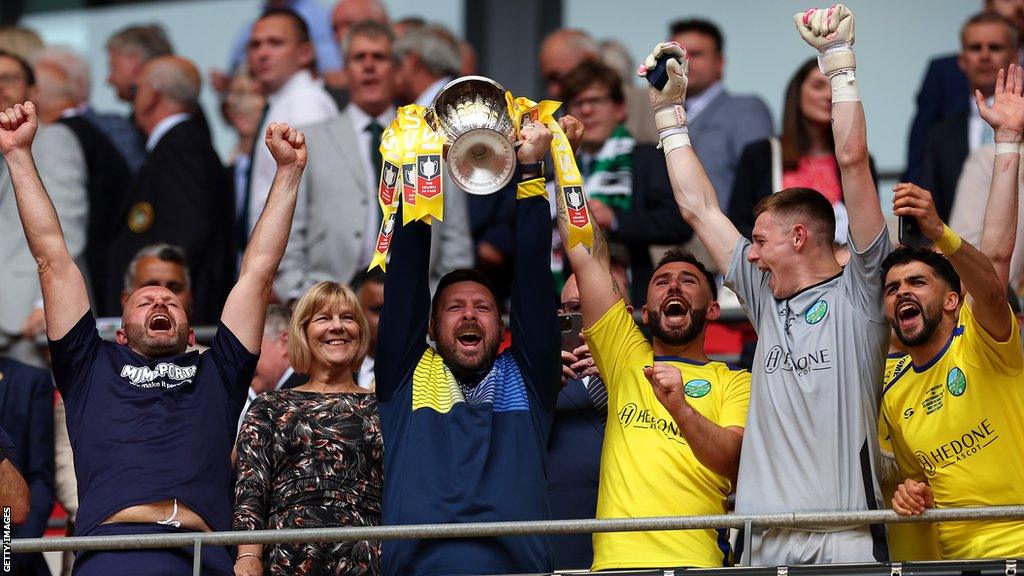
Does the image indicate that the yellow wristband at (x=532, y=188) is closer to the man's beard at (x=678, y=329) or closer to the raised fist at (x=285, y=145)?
the man's beard at (x=678, y=329)

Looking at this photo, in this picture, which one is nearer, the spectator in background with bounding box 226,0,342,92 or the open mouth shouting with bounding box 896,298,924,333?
the open mouth shouting with bounding box 896,298,924,333

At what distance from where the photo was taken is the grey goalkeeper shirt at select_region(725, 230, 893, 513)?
6.56 meters

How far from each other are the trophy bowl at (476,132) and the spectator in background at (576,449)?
0.70 meters

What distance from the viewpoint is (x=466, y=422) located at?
7035mm

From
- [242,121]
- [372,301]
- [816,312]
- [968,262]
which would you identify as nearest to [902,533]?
[816,312]

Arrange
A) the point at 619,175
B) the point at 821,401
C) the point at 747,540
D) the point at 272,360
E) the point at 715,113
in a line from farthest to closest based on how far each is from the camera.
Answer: the point at 715,113
the point at 619,175
the point at 272,360
the point at 821,401
the point at 747,540

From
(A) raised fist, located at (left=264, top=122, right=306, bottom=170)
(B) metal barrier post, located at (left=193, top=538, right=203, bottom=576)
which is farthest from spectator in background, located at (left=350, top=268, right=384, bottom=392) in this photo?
(B) metal barrier post, located at (left=193, top=538, right=203, bottom=576)

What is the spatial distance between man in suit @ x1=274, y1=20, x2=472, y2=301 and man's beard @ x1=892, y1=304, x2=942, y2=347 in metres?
3.45

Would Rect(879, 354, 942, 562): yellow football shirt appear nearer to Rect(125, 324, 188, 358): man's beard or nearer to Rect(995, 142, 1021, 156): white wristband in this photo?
Rect(995, 142, 1021, 156): white wristband

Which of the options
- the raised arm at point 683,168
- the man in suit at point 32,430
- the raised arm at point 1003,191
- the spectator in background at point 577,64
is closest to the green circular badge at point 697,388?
the raised arm at point 683,168

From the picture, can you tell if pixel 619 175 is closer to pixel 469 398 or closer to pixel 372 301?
pixel 372 301

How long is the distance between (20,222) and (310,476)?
352 cm

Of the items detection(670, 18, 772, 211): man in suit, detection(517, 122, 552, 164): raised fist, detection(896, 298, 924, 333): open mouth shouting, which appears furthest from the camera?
detection(670, 18, 772, 211): man in suit

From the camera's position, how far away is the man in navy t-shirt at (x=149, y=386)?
275 inches
